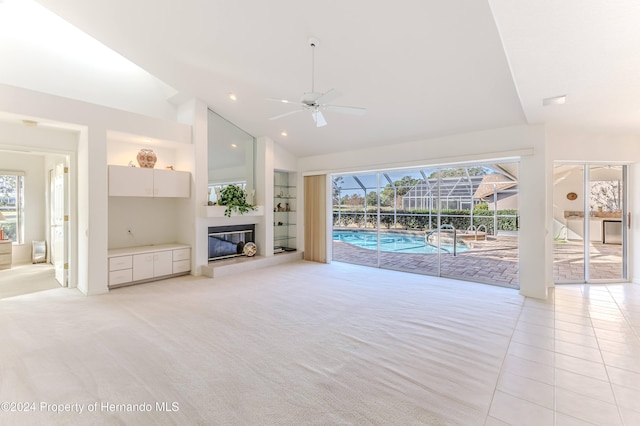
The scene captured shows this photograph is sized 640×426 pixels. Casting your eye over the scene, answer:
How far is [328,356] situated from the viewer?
8.94 feet

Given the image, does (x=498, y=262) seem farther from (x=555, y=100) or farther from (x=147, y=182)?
(x=147, y=182)

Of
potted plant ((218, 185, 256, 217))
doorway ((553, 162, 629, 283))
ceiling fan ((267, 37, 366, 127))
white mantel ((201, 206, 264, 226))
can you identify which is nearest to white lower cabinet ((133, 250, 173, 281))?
white mantel ((201, 206, 264, 226))

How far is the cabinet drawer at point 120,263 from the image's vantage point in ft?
15.7

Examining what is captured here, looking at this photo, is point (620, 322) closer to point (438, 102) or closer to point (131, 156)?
point (438, 102)

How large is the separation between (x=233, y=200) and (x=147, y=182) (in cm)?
157

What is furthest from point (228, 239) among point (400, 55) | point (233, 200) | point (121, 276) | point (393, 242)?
point (400, 55)

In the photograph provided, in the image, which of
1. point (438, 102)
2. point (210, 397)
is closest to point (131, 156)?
point (210, 397)

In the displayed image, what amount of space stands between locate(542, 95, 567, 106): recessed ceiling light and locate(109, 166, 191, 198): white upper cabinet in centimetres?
579

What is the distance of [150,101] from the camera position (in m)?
5.67

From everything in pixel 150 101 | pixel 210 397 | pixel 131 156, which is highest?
pixel 150 101

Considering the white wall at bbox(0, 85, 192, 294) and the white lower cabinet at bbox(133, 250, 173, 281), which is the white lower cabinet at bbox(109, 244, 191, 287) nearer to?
the white lower cabinet at bbox(133, 250, 173, 281)

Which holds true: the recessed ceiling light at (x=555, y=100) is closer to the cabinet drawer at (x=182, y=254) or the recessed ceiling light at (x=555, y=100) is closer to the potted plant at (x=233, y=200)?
the potted plant at (x=233, y=200)

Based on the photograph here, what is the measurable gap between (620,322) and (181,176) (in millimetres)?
6902

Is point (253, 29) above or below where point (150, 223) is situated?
above
